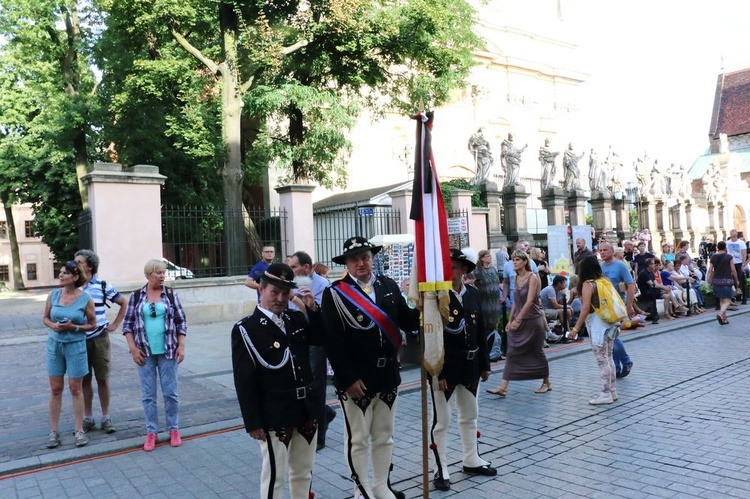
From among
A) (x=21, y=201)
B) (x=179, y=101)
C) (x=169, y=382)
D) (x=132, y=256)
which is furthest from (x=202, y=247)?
(x=21, y=201)

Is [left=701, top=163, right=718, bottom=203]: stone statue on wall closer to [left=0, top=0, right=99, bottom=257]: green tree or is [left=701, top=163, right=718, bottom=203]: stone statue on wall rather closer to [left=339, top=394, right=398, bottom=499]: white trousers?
[left=0, top=0, right=99, bottom=257]: green tree

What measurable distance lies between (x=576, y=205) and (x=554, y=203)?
2283 mm

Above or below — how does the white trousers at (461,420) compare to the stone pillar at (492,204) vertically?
below

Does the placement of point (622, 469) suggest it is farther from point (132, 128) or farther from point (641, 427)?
point (132, 128)

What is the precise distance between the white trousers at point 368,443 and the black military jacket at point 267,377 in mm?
489

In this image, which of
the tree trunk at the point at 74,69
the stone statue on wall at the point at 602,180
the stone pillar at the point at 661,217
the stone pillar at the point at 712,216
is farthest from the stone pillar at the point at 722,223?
the tree trunk at the point at 74,69

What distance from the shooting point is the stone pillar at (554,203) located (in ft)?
92.2

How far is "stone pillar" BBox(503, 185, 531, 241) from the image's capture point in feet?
83.1

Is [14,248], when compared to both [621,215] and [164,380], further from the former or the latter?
[164,380]

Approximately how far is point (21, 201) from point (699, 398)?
36109 mm

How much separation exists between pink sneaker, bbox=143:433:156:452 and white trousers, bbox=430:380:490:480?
9.48 ft

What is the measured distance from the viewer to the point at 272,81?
2106 centimetres

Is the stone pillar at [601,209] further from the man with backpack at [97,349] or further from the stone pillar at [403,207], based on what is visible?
the man with backpack at [97,349]

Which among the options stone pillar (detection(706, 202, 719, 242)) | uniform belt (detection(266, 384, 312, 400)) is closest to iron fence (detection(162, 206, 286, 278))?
A: uniform belt (detection(266, 384, 312, 400))
